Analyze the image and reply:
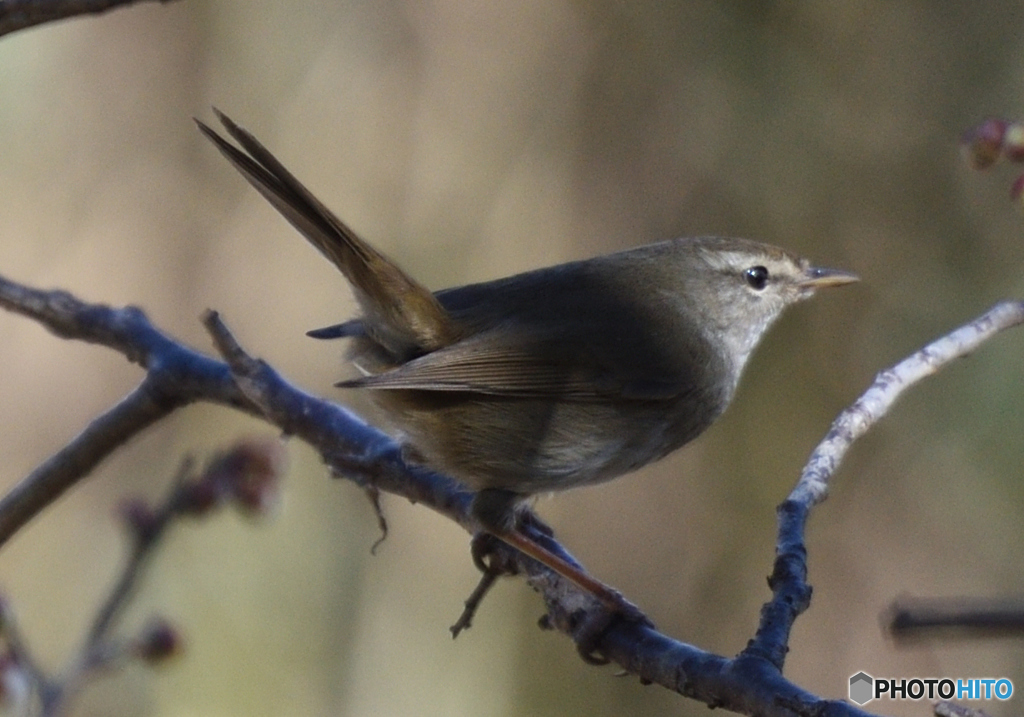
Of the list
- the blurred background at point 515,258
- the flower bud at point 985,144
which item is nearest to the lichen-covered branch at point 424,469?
the flower bud at point 985,144

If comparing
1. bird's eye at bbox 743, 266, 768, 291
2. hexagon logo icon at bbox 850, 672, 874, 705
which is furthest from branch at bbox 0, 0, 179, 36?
hexagon logo icon at bbox 850, 672, 874, 705

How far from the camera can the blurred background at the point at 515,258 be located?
19.0ft

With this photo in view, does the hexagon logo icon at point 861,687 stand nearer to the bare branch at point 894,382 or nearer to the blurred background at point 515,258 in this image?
the blurred background at point 515,258

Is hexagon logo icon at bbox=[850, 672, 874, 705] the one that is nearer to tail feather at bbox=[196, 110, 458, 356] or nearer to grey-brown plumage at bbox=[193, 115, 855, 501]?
grey-brown plumage at bbox=[193, 115, 855, 501]

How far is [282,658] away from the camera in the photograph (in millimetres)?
5625

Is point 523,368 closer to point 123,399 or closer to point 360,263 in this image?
point 360,263

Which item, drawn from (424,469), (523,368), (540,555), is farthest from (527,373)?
(540,555)

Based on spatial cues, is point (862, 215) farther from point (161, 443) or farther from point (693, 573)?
point (161, 443)

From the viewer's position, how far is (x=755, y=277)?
399 centimetres

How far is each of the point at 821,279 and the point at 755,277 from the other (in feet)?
0.73

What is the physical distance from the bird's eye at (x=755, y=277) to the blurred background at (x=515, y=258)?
7.91 ft

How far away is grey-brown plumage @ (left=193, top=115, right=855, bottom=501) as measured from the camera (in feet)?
10.2

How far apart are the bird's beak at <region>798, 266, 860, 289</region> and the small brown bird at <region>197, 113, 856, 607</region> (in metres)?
0.40

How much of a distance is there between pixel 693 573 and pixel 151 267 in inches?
131
